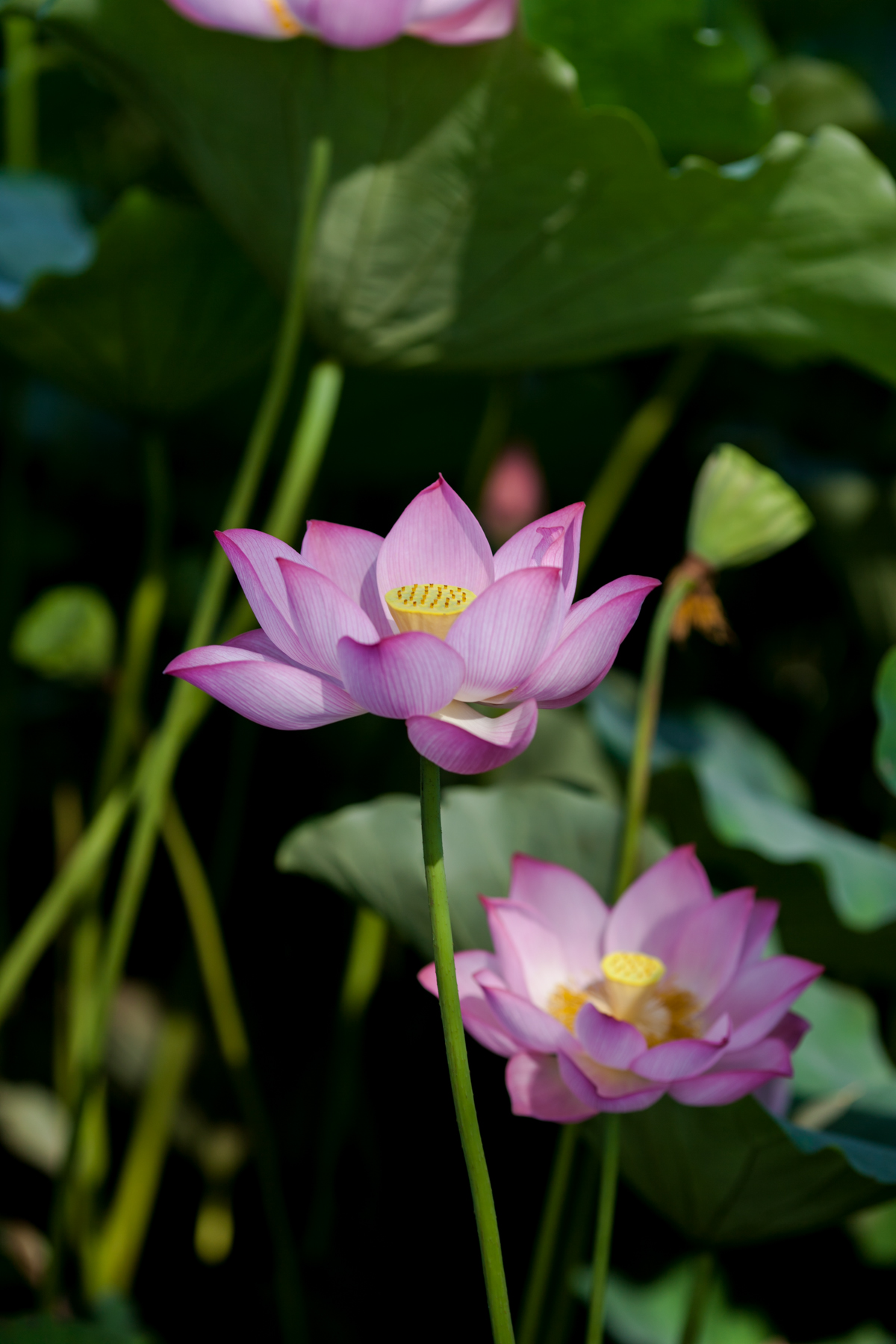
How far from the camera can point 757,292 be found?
0.63 m

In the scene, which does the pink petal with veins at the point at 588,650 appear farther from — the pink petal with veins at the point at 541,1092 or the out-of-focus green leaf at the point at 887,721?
the out-of-focus green leaf at the point at 887,721

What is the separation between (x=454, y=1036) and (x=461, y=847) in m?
0.28

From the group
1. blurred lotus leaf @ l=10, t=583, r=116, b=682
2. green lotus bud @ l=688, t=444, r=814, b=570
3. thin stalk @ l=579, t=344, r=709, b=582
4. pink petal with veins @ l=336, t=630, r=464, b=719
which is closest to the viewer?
pink petal with veins @ l=336, t=630, r=464, b=719

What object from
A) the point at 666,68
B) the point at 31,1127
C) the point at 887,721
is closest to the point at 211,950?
the point at 31,1127

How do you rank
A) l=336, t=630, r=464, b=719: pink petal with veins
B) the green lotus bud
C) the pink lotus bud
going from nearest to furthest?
1. l=336, t=630, r=464, b=719: pink petal with veins
2. the green lotus bud
3. the pink lotus bud

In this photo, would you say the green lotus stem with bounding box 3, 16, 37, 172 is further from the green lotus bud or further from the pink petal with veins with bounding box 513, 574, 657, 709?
the pink petal with veins with bounding box 513, 574, 657, 709

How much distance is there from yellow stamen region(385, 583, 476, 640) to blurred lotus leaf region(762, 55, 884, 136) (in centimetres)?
78

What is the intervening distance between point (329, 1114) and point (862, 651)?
654 mm

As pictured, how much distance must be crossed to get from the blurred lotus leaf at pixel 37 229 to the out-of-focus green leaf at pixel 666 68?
0.32m

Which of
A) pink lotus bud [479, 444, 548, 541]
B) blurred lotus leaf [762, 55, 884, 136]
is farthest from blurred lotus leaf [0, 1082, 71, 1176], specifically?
blurred lotus leaf [762, 55, 884, 136]

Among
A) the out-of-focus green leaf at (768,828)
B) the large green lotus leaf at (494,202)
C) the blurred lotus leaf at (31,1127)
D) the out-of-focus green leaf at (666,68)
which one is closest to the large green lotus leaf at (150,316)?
the large green lotus leaf at (494,202)

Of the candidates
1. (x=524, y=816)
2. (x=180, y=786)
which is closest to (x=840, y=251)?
(x=524, y=816)

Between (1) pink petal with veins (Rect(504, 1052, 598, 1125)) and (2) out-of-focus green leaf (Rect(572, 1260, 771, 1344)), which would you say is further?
(2) out-of-focus green leaf (Rect(572, 1260, 771, 1344))

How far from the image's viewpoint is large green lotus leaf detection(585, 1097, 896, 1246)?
438mm
